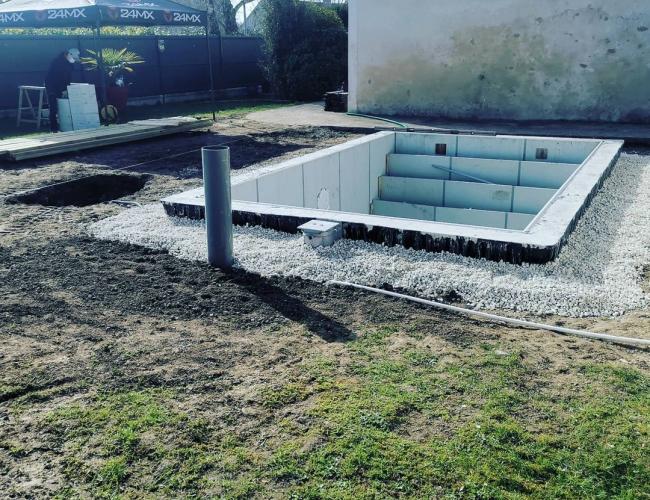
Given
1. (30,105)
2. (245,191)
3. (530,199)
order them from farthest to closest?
(30,105)
(530,199)
(245,191)

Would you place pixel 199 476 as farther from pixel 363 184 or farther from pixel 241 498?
pixel 363 184

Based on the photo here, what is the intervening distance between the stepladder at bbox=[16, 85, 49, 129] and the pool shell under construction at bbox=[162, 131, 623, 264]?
7.87m

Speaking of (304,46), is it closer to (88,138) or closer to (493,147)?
(88,138)

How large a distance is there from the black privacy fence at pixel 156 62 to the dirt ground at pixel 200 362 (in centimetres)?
1157

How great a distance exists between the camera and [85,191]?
8.17 m

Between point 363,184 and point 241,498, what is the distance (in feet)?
23.4

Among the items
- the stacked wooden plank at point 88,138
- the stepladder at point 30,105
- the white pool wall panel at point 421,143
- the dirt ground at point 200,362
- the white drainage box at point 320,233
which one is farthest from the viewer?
the stepladder at point 30,105

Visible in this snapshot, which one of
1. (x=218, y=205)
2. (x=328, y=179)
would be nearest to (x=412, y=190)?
(x=328, y=179)

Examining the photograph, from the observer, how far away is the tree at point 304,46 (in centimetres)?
1909

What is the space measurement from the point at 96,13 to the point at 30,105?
11.8 ft

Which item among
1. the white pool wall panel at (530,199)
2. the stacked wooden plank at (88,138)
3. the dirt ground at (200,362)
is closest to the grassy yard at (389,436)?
the dirt ground at (200,362)

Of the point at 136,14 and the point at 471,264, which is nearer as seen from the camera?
the point at 471,264

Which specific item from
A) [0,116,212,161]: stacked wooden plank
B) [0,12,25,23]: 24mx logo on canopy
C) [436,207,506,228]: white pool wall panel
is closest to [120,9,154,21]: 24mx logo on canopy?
[0,116,212,161]: stacked wooden plank

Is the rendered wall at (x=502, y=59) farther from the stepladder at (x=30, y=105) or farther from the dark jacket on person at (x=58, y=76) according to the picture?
the stepladder at (x=30, y=105)
